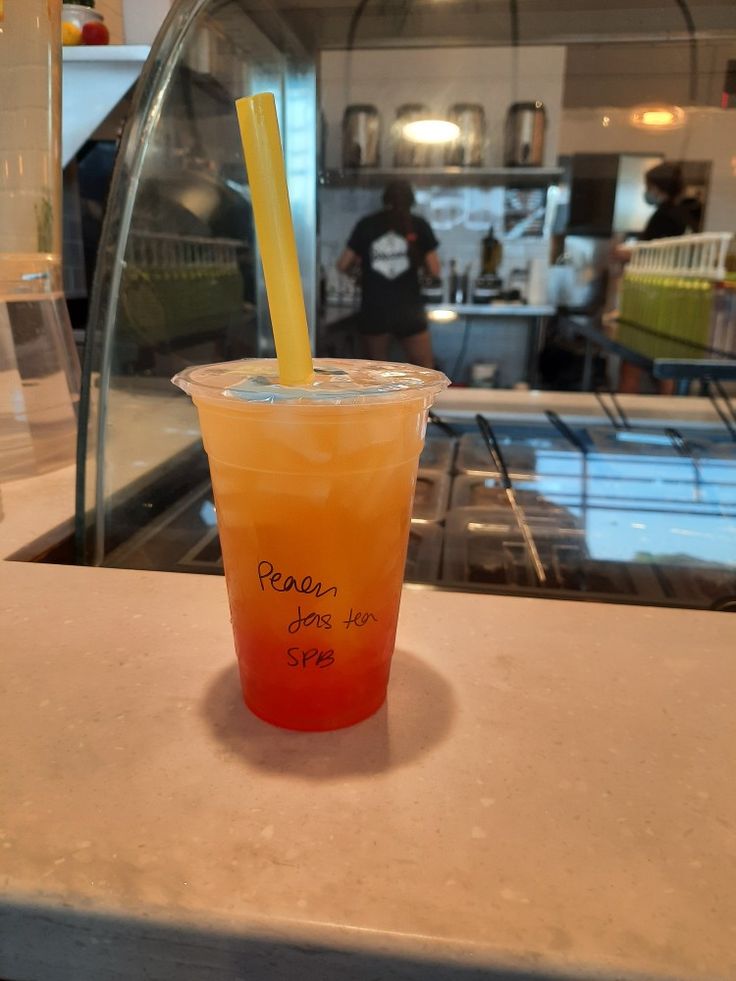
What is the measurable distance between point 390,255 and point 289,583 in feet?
7.94

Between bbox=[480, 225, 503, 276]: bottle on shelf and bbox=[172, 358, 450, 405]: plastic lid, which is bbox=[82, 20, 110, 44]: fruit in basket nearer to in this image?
bbox=[172, 358, 450, 405]: plastic lid

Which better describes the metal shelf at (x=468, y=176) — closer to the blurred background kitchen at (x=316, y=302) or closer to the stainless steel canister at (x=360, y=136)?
the stainless steel canister at (x=360, y=136)

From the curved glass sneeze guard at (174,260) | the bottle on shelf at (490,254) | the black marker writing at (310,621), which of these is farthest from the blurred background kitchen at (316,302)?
the bottle on shelf at (490,254)

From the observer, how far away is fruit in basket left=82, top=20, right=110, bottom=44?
5.08 ft

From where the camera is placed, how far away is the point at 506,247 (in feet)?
10.6

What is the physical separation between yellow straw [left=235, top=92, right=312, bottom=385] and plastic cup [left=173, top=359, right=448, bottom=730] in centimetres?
2

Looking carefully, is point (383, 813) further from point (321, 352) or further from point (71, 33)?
point (71, 33)

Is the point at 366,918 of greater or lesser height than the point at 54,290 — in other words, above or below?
below

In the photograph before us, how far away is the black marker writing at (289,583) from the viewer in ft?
1.20

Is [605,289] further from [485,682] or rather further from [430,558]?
[485,682]

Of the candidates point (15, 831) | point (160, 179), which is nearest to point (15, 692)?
point (15, 831)

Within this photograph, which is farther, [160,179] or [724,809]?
[160,179]

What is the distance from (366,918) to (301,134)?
4.11 ft

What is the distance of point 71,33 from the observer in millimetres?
1533
